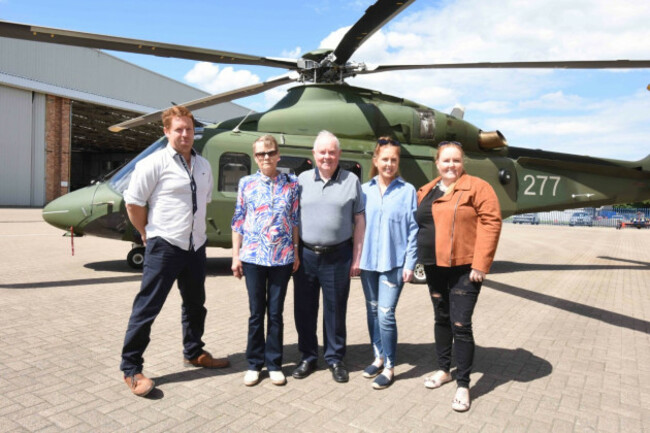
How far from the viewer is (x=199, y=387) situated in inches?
130

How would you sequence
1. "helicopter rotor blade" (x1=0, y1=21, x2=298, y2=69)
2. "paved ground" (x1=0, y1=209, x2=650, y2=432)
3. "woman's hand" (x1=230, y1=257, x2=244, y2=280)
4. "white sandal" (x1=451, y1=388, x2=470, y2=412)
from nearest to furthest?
"paved ground" (x1=0, y1=209, x2=650, y2=432)
"white sandal" (x1=451, y1=388, x2=470, y2=412)
"woman's hand" (x1=230, y1=257, x2=244, y2=280)
"helicopter rotor blade" (x1=0, y1=21, x2=298, y2=69)

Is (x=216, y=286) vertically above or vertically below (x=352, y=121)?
below

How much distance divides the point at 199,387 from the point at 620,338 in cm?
433

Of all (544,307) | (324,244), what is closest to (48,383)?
(324,244)

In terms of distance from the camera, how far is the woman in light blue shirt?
11.1 feet

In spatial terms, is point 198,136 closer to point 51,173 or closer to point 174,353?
point 174,353

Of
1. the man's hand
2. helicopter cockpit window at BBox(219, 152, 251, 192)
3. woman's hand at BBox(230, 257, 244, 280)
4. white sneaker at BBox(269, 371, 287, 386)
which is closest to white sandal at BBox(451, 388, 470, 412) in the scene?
the man's hand

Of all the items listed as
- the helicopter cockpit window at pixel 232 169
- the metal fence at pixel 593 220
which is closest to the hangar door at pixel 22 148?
the helicopter cockpit window at pixel 232 169

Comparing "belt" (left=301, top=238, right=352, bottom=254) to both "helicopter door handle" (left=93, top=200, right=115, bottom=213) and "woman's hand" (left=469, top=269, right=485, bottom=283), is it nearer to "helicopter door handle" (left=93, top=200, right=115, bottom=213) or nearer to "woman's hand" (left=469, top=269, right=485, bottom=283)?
"woman's hand" (left=469, top=269, right=485, bottom=283)

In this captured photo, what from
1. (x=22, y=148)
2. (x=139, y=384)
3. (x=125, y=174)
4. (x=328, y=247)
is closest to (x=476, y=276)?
(x=328, y=247)

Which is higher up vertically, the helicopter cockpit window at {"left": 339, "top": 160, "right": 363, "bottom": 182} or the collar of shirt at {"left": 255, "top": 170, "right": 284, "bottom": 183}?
the helicopter cockpit window at {"left": 339, "top": 160, "right": 363, "bottom": 182}

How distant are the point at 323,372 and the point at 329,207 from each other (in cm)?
136

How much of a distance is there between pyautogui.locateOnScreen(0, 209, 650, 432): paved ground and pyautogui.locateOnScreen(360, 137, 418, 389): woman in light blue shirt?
1.32 ft

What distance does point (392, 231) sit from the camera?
11.1ft
